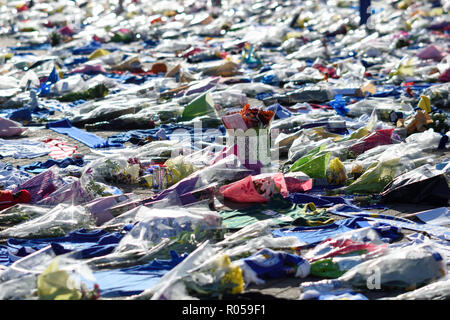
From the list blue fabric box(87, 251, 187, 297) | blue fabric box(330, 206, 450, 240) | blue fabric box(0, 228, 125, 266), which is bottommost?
blue fabric box(330, 206, 450, 240)

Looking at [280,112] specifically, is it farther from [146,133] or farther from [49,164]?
[49,164]

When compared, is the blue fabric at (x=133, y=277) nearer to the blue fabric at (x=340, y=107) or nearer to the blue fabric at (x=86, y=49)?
the blue fabric at (x=340, y=107)

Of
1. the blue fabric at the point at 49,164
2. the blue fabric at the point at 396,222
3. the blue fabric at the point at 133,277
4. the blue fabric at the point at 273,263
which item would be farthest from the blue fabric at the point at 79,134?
the blue fabric at the point at 273,263

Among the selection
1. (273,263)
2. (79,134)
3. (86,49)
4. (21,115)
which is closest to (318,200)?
(273,263)

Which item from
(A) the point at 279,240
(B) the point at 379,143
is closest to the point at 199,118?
(B) the point at 379,143

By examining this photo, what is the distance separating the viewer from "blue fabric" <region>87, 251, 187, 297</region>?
15.6 ft

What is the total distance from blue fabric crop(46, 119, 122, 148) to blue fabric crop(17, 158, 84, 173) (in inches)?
33.4

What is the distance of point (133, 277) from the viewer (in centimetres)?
500

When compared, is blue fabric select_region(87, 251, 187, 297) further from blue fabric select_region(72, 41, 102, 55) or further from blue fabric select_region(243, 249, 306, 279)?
blue fabric select_region(72, 41, 102, 55)

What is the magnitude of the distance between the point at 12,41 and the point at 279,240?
1952 centimetres

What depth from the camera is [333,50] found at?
17516 mm

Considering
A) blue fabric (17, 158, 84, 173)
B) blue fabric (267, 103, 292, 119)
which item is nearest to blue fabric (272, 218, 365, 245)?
blue fabric (17, 158, 84, 173)

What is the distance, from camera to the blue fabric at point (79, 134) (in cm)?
928
